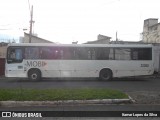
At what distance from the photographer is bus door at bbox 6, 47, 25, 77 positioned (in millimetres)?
22922

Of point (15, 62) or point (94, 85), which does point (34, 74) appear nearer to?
point (15, 62)

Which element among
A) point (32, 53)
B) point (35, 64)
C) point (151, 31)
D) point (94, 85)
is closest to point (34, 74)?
point (35, 64)

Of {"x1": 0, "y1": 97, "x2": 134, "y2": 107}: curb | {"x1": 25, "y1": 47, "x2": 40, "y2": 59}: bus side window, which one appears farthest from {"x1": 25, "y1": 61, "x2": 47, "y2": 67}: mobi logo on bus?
{"x1": 0, "y1": 97, "x2": 134, "y2": 107}: curb

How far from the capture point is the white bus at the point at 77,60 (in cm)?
2312

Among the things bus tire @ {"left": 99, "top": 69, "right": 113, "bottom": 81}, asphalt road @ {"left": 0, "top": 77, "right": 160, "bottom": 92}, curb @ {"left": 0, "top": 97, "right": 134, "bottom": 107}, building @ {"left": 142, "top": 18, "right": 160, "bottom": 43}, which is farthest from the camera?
building @ {"left": 142, "top": 18, "right": 160, "bottom": 43}

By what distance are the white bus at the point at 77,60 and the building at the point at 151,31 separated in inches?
929

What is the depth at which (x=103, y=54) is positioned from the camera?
78.5 ft

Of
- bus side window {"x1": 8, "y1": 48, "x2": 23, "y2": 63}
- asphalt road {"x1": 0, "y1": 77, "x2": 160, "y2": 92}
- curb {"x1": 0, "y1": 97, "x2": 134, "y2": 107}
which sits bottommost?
curb {"x1": 0, "y1": 97, "x2": 134, "y2": 107}

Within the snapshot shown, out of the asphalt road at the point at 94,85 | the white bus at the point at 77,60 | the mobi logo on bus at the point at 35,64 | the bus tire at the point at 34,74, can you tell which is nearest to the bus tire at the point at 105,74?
the white bus at the point at 77,60

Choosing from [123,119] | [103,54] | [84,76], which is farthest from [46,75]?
[123,119]

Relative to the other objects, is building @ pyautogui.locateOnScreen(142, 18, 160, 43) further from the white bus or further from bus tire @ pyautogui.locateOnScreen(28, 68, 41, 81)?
bus tire @ pyautogui.locateOnScreen(28, 68, 41, 81)

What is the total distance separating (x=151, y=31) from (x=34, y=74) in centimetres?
3091

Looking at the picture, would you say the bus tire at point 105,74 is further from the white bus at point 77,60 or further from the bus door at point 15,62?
the bus door at point 15,62

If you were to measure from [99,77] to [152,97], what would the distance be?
10344 mm
